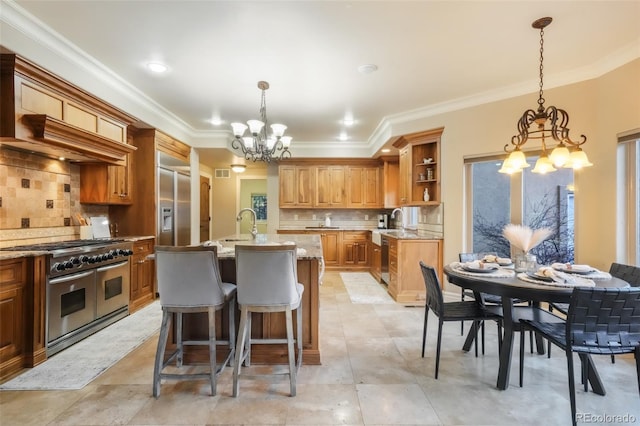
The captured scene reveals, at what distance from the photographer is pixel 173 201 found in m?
4.74

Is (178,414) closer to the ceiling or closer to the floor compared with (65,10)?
closer to the floor

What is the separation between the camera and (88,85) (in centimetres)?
308

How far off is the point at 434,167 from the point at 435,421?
3.59 meters

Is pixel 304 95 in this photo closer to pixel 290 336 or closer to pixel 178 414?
pixel 290 336

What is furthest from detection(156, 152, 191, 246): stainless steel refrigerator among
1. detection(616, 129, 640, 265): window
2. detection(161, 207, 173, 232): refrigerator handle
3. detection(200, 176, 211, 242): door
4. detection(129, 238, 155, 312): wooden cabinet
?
detection(616, 129, 640, 265): window

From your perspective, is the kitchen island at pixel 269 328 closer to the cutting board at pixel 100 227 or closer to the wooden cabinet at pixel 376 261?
the cutting board at pixel 100 227

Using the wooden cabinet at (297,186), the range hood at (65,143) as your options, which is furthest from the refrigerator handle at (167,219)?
the wooden cabinet at (297,186)

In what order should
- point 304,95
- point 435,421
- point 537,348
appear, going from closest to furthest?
point 435,421
point 537,348
point 304,95

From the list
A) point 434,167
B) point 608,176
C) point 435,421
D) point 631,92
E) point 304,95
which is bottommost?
point 435,421

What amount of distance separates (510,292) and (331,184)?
484 centimetres

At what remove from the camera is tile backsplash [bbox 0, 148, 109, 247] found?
→ 111 inches

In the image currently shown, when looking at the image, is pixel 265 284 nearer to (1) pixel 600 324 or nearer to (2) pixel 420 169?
(1) pixel 600 324

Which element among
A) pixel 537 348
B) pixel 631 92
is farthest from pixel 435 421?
pixel 631 92

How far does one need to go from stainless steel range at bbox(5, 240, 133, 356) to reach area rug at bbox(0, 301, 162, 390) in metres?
0.10
